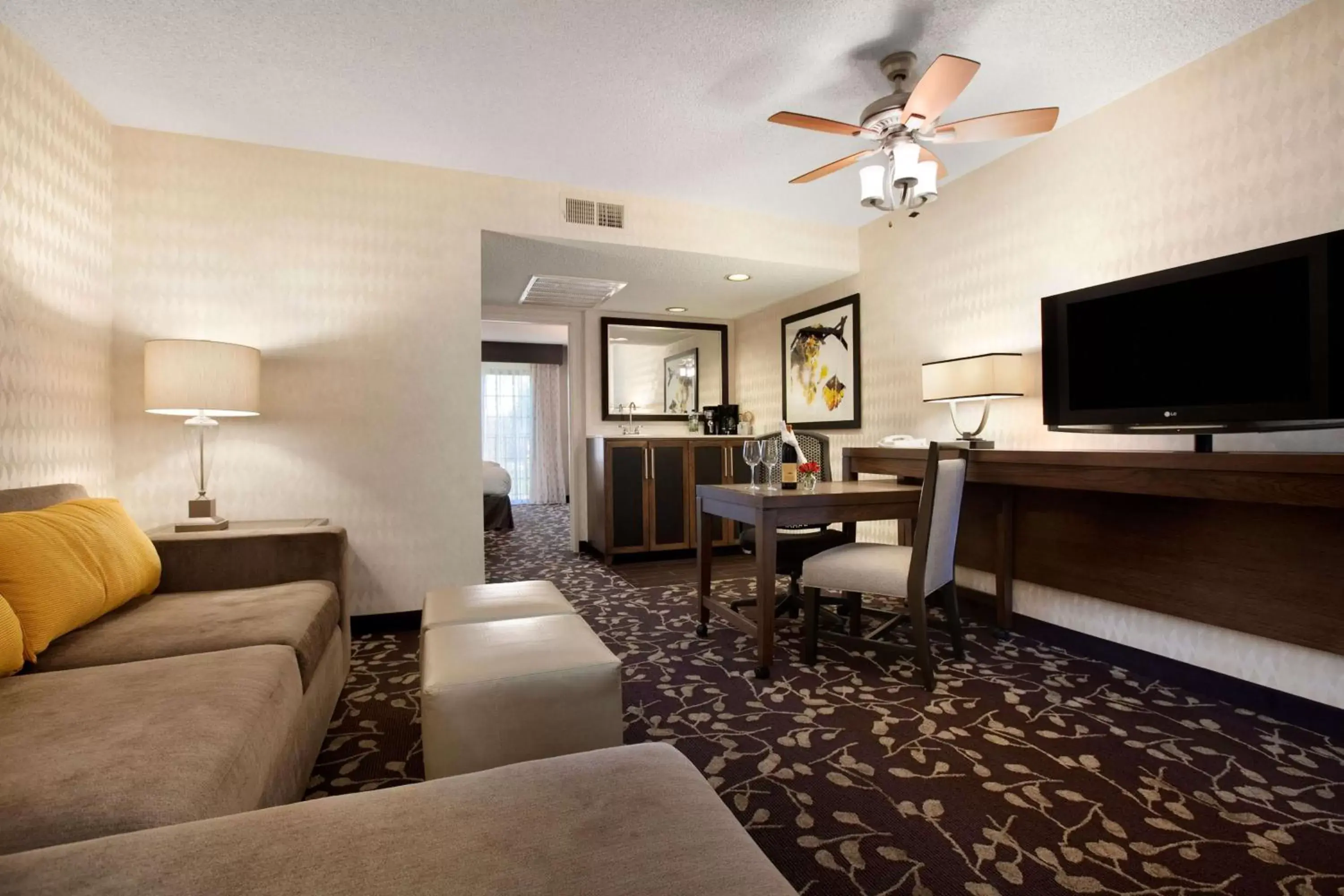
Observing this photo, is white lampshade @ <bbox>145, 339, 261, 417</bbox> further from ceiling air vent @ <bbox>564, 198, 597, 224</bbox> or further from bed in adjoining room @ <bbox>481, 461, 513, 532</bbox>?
bed in adjoining room @ <bbox>481, 461, 513, 532</bbox>

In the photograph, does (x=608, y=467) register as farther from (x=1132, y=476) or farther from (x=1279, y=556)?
(x=1279, y=556)

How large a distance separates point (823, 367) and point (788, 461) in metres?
1.93

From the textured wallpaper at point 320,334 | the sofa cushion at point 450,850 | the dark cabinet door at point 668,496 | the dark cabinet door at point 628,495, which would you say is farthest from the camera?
the dark cabinet door at point 668,496

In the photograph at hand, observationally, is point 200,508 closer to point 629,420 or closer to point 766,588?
point 766,588

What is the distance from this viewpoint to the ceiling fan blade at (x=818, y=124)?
2.30 m

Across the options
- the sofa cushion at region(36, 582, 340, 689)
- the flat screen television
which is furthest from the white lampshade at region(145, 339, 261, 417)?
the flat screen television

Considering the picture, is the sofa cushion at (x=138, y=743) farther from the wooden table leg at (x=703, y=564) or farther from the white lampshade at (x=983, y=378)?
the white lampshade at (x=983, y=378)

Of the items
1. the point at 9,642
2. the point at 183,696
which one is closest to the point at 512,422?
the point at 9,642

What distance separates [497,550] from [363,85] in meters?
3.92

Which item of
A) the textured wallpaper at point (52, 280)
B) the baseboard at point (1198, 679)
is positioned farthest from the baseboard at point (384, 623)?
the baseboard at point (1198, 679)

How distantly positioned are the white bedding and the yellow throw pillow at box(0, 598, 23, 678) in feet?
17.1

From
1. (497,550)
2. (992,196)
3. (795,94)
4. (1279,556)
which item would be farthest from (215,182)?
(1279,556)

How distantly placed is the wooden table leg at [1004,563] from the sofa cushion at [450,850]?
2.78 m

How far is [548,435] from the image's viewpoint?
9695 mm
